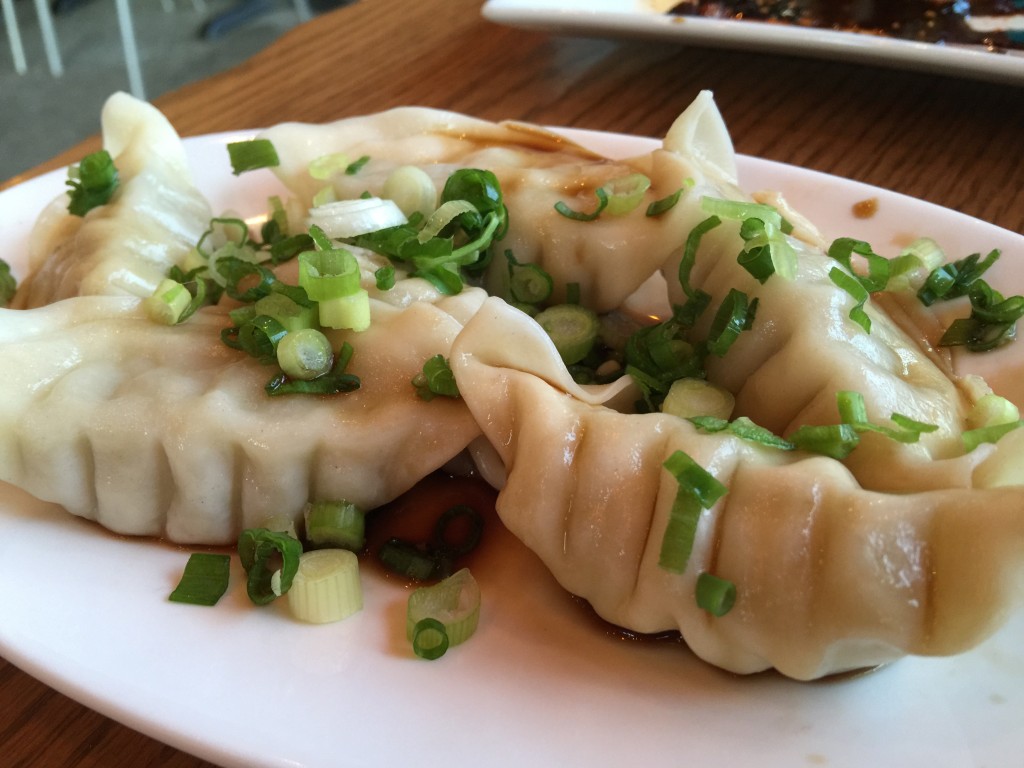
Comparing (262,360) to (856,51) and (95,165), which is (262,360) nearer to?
(95,165)

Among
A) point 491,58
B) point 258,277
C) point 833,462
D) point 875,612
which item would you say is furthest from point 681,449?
point 491,58

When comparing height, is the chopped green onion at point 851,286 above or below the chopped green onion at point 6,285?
above

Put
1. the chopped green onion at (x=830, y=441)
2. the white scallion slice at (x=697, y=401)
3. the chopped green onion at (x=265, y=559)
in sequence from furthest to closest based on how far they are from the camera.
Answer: the white scallion slice at (x=697, y=401), the chopped green onion at (x=265, y=559), the chopped green onion at (x=830, y=441)

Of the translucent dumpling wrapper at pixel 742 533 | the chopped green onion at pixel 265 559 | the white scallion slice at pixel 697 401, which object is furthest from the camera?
the white scallion slice at pixel 697 401

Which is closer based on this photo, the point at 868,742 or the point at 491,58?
the point at 868,742

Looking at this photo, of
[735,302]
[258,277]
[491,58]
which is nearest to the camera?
[735,302]

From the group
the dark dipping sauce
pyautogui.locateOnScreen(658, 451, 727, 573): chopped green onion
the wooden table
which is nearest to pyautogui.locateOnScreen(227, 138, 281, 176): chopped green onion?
the wooden table

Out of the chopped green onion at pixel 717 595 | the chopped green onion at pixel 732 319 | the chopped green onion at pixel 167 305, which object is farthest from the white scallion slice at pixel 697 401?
the chopped green onion at pixel 167 305

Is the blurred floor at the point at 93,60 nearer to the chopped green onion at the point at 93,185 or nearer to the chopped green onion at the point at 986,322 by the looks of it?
the chopped green onion at the point at 93,185

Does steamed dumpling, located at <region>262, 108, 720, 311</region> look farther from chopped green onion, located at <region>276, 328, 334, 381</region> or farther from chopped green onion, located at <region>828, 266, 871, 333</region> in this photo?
chopped green onion, located at <region>276, 328, 334, 381</region>
